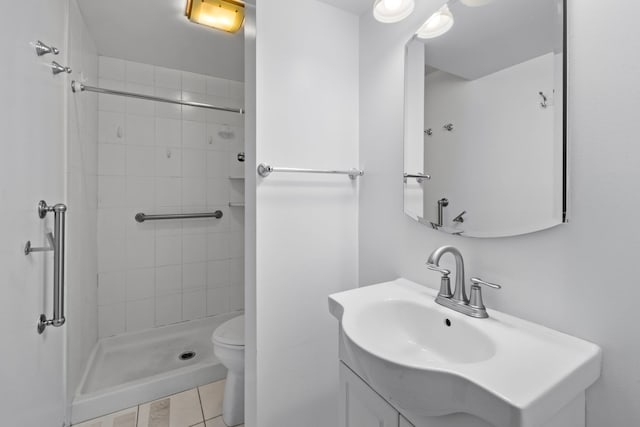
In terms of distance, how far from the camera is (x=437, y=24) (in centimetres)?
101

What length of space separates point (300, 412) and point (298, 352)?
26cm

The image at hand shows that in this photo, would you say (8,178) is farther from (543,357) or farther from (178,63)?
(178,63)

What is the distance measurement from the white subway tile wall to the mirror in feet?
5.77

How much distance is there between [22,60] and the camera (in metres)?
0.83

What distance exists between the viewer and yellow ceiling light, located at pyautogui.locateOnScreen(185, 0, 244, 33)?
1423mm

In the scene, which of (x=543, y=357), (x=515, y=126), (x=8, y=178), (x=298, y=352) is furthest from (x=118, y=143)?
(x=543, y=357)

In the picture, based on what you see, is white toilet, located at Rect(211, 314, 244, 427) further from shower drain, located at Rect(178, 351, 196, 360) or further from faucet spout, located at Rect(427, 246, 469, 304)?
faucet spout, located at Rect(427, 246, 469, 304)

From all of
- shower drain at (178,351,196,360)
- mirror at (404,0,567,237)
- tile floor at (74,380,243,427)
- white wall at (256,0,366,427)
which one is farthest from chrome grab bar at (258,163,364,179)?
shower drain at (178,351,196,360)

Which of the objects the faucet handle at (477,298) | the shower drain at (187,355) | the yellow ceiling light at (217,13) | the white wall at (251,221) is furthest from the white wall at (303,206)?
the shower drain at (187,355)

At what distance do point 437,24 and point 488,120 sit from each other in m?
0.44

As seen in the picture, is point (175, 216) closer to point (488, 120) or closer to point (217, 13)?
point (217, 13)

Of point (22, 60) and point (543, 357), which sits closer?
point (543, 357)

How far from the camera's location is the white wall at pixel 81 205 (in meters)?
1.40

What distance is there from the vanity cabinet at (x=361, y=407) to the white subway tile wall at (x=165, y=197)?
72.3 inches
